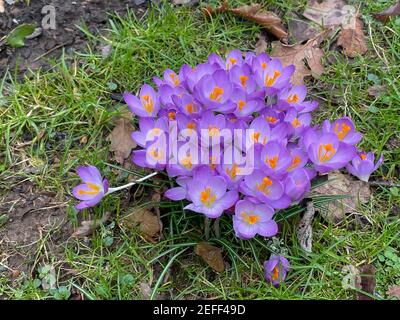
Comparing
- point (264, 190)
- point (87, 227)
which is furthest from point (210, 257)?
point (87, 227)

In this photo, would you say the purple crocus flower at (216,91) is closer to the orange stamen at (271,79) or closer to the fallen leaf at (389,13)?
the orange stamen at (271,79)

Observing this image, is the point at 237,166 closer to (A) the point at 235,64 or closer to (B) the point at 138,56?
(A) the point at 235,64

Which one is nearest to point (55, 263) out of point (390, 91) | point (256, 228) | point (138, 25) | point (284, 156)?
point (256, 228)

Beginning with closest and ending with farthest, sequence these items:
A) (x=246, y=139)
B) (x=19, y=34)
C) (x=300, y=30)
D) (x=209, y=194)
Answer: (x=209, y=194), (x=246, y=139), (x=19, y=34), (x=300, y=30)

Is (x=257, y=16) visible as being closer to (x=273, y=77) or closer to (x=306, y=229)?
(x=273, y=77)

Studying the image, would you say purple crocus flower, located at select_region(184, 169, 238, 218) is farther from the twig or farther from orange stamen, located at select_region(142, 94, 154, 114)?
the twig
